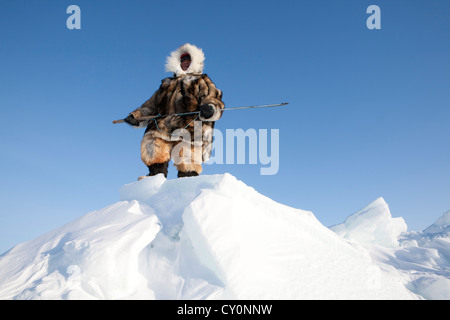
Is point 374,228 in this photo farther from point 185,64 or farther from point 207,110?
point 185,64

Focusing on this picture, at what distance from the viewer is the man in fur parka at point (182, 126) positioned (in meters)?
4.05

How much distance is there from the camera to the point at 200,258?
1.94 meters

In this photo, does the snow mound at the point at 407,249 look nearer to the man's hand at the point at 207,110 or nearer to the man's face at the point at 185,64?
the man's hand at the point at 207,110

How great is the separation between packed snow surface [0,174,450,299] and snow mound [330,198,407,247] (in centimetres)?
445

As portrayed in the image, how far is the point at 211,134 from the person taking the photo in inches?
166

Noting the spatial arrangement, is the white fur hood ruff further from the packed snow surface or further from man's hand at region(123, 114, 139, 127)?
the packed snow surface

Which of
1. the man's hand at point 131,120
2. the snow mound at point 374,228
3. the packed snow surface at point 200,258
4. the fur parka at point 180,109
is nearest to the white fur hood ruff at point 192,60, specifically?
the fur parka at point 180,109

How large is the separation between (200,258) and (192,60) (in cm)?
351

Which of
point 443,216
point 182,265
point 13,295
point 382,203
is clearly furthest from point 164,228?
point 443,216

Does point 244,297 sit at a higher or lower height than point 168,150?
lower

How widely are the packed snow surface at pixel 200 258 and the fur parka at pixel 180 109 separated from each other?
57.4 inches

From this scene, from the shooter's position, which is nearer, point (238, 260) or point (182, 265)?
point (238, 260)
